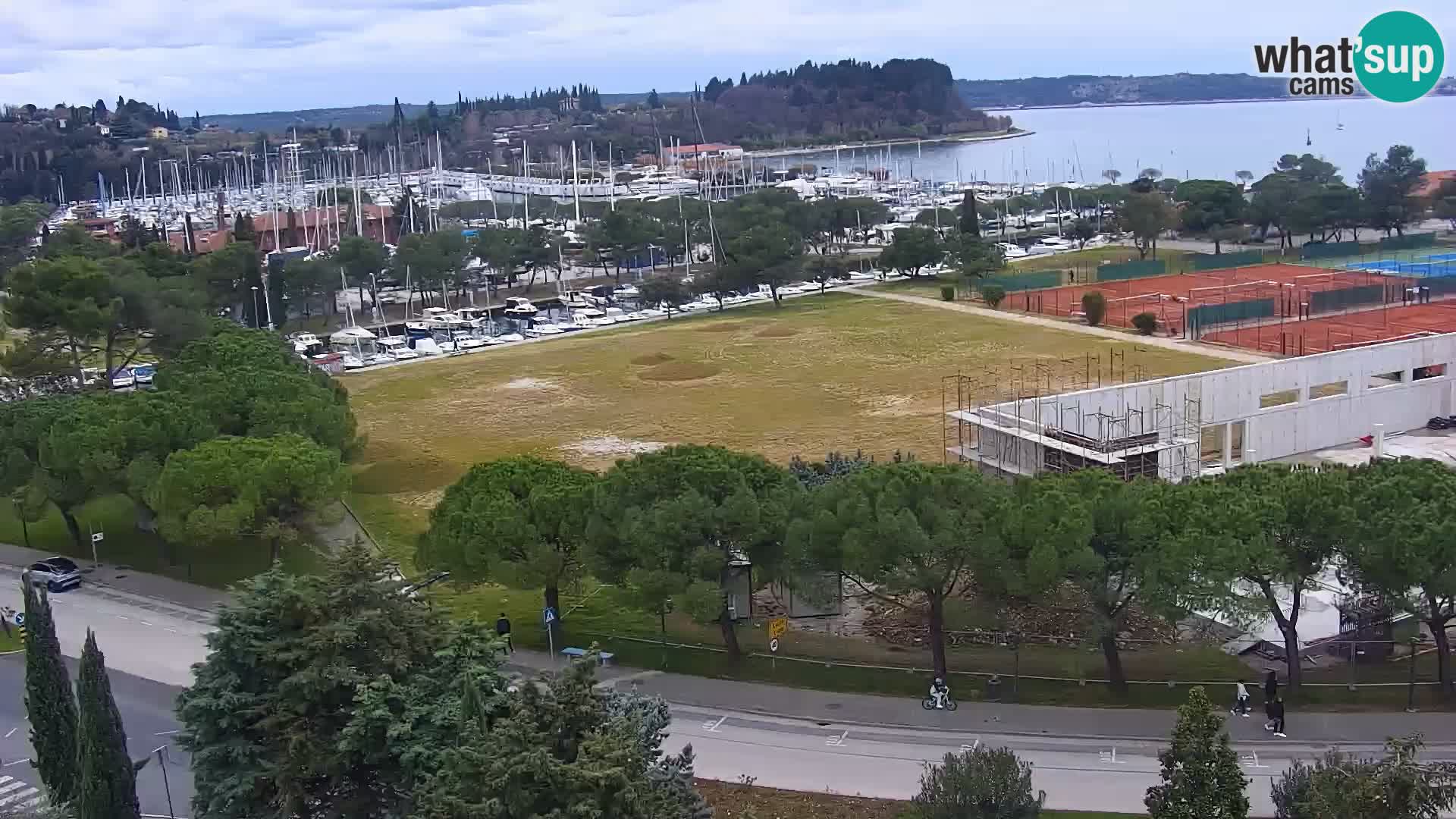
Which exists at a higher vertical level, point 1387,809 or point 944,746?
point 1387,809

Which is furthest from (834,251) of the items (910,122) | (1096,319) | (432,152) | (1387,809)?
(910,122)

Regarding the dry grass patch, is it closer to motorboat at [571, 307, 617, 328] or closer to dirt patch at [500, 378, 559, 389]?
dirt patch at [500, 378, 559, 389]

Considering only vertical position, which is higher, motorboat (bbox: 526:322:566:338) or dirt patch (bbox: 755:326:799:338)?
motorboat (bbox: 526:322:566:338)

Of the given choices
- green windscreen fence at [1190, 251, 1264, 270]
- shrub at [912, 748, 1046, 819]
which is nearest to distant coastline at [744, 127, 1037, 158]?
green windscreen fence at [1190, 251, 1264, 270]

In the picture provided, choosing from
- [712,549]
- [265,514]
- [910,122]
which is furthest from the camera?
[910,122]

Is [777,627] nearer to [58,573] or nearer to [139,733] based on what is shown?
[139,733]

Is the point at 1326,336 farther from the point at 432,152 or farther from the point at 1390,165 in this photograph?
the point at 432,152
